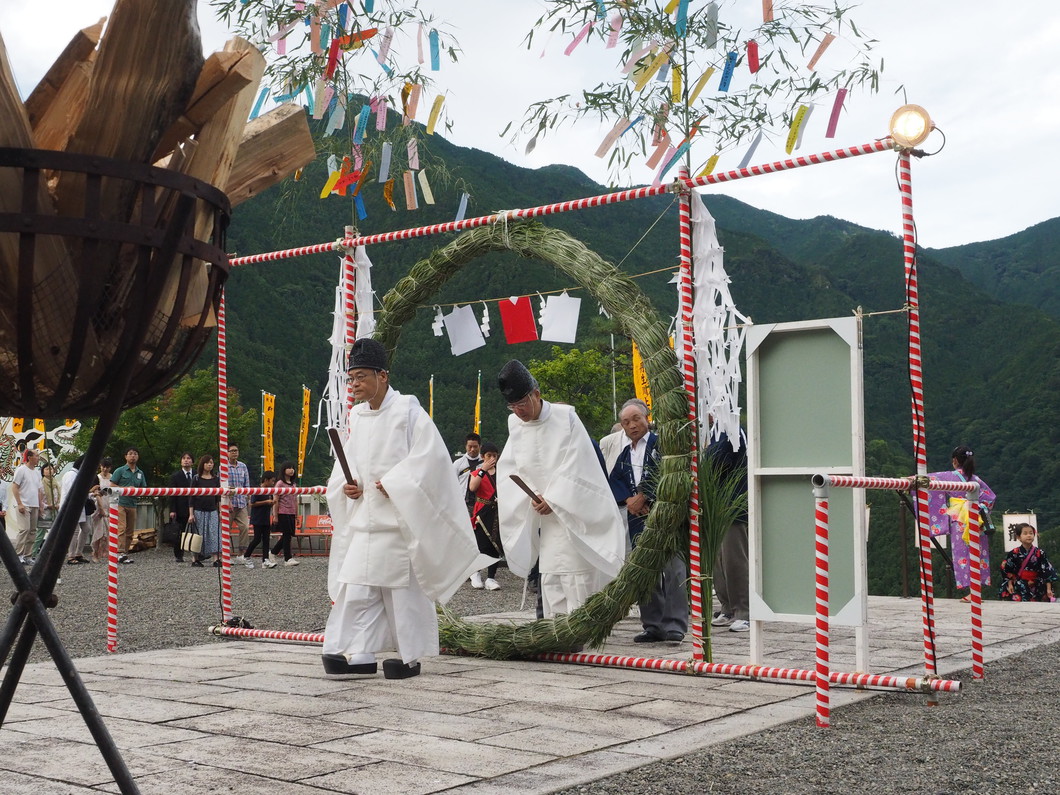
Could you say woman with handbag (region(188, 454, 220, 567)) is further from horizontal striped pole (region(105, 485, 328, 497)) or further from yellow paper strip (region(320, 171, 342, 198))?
horizontal striped pole (region(105, 485, 328, 497))

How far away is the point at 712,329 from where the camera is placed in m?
6.25

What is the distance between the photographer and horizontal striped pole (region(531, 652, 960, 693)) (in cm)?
533

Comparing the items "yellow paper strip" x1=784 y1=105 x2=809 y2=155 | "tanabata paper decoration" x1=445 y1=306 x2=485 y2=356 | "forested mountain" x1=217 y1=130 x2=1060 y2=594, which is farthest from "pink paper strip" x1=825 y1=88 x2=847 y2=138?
"forested mountain" x1=217 y1=130 x2=1060 y2=594

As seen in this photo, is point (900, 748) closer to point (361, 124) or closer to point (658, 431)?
point (658, 431)

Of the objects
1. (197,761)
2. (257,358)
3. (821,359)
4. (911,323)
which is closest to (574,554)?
(821,359)


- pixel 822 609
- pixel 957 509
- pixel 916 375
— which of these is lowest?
pixel 822 609

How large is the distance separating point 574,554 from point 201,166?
17.6 feet

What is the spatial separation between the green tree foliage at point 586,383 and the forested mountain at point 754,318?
88 centimetres

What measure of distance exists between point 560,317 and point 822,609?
2.81 m

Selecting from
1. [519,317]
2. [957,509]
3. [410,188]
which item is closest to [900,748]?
[519,317]

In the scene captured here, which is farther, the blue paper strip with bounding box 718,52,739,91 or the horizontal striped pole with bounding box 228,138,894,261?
the blue paper strip with bounding box 718,52,739,91

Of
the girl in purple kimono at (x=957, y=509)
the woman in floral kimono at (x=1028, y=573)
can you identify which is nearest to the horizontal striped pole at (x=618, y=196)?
the girl in purple kimono at (x=957, y=509)

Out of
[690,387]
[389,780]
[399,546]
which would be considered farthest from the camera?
[399,546]

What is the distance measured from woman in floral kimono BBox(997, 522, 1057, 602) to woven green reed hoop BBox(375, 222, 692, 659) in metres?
6.25
